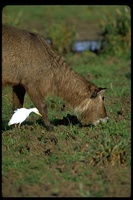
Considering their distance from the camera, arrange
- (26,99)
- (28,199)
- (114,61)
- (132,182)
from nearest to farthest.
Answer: (28,199) → (132,182) → (26,99) → (114,61)

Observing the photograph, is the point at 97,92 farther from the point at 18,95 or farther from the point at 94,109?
the point at 18,95

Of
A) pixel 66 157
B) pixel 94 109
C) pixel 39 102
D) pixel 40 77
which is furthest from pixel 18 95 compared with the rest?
pixel 66 157

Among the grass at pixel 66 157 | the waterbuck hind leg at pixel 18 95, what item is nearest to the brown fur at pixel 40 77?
the waterbuck hind leg at pixel 18 95

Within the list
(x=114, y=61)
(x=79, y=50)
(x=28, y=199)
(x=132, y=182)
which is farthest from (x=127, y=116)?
(x=79, y=50)

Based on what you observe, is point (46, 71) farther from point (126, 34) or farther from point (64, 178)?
point (126, 34)

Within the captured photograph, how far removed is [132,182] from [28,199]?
1.17 m

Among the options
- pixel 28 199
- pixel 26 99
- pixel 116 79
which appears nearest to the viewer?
pixel 28 199

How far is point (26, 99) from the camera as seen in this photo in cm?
984

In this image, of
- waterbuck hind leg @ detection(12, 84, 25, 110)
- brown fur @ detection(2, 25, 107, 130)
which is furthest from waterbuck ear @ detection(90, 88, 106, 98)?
waterbuck hind leg @ detection(12, 84, 25, 110)

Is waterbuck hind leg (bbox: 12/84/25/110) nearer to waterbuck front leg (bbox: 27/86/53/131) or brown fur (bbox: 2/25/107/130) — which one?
brown fur (bbox: 2/25/107/130)

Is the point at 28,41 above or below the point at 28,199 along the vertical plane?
above

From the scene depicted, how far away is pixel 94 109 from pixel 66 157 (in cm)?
187

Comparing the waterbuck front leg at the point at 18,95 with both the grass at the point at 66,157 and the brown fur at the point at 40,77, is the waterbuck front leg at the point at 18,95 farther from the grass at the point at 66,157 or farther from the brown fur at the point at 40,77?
the grass at the point at 66,157

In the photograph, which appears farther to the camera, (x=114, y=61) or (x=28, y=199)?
(x=114, y=61)
